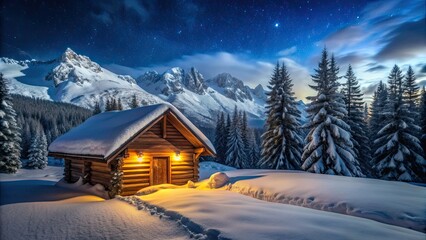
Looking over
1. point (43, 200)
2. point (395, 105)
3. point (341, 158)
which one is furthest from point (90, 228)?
point (395, 105)

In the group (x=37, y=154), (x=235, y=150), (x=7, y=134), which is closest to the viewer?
(x=7, y=134)

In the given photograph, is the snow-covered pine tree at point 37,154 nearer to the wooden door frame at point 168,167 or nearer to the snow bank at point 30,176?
the snow bank at point 30,176

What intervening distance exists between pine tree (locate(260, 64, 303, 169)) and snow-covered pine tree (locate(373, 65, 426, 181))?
7.35 meters

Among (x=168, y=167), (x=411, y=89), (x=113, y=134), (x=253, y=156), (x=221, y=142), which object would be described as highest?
(x=411, y=89)

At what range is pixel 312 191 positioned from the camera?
11.8 meters

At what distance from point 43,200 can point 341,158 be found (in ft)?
67.2

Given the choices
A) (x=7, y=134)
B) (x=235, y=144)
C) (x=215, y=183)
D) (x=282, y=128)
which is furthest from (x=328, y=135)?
(x=7, y=134)

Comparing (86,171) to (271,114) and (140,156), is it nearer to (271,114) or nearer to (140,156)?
(140,156)

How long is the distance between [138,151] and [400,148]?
2163cm

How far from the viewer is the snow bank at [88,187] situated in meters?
13.4

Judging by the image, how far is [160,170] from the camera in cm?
1522

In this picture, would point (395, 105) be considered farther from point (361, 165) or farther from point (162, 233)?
point (162, 233)

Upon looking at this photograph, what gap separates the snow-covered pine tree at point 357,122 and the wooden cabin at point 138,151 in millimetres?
17928

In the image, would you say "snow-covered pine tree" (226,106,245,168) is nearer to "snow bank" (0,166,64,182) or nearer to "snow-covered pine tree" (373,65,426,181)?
"snow-covered pine tree" (373,65,426,181)
